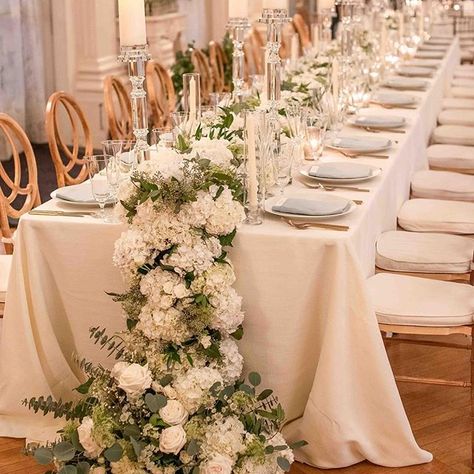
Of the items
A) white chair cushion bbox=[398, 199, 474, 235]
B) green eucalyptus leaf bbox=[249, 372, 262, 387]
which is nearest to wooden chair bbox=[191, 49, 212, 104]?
white chair cushion bbox=[398, 199, 474, 235]

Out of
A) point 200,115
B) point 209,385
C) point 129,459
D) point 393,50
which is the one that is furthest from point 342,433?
point 393,50

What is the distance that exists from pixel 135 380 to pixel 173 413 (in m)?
0.14

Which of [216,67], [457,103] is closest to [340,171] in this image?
[216,67]

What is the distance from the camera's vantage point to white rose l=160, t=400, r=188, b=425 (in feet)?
9.17

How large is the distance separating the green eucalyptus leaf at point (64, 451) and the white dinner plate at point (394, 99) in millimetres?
3059

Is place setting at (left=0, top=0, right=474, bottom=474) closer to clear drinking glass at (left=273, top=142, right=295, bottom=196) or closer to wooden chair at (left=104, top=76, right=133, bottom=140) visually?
clear drinking glass at (left=273, top=142, right=295, bottom=196)

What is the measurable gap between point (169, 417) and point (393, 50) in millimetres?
4943

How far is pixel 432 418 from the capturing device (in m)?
3.46

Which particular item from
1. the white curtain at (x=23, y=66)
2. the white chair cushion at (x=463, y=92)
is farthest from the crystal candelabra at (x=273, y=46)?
the white chair cushion at (x=463, y=92)

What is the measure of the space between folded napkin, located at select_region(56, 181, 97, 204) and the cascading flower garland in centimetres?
37

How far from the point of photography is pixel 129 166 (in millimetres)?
3318

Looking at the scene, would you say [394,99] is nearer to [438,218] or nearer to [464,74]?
[438,218]

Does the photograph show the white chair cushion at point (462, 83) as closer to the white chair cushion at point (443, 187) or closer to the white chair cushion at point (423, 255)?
the white chair cushion at point (443, 187)

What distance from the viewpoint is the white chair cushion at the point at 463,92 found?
776 centimetres
